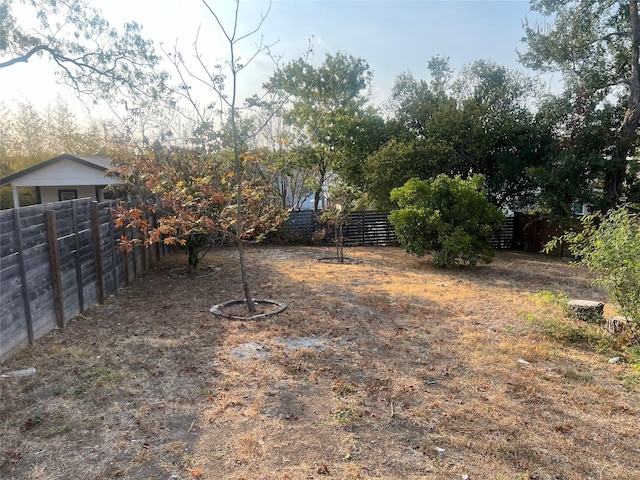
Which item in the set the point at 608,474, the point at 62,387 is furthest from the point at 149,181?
the point at 608,474

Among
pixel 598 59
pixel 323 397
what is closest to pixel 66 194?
pixel 323 397

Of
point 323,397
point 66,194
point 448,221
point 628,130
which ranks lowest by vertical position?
point 323,397

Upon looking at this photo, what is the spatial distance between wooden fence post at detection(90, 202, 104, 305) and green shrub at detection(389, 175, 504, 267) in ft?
20.7

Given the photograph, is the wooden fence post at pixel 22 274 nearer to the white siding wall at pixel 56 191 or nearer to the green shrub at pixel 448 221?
the green shrub at pixel 448 221

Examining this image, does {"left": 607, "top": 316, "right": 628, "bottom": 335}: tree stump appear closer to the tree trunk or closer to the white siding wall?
the tree trunk

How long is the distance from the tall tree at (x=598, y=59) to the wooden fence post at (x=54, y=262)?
1322 cm

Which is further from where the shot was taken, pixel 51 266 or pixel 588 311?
pixel 588 311

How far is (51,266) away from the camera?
15.3ft

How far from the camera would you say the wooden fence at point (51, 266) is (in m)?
3.94

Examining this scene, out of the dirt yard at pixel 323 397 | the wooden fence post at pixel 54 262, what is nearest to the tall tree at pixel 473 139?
the dirt yard at pixel 323 397

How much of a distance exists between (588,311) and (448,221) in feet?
14.3

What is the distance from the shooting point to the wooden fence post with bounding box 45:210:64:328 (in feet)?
15.3

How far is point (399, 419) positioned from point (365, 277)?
5.41m

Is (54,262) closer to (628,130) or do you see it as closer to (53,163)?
(53,163)
